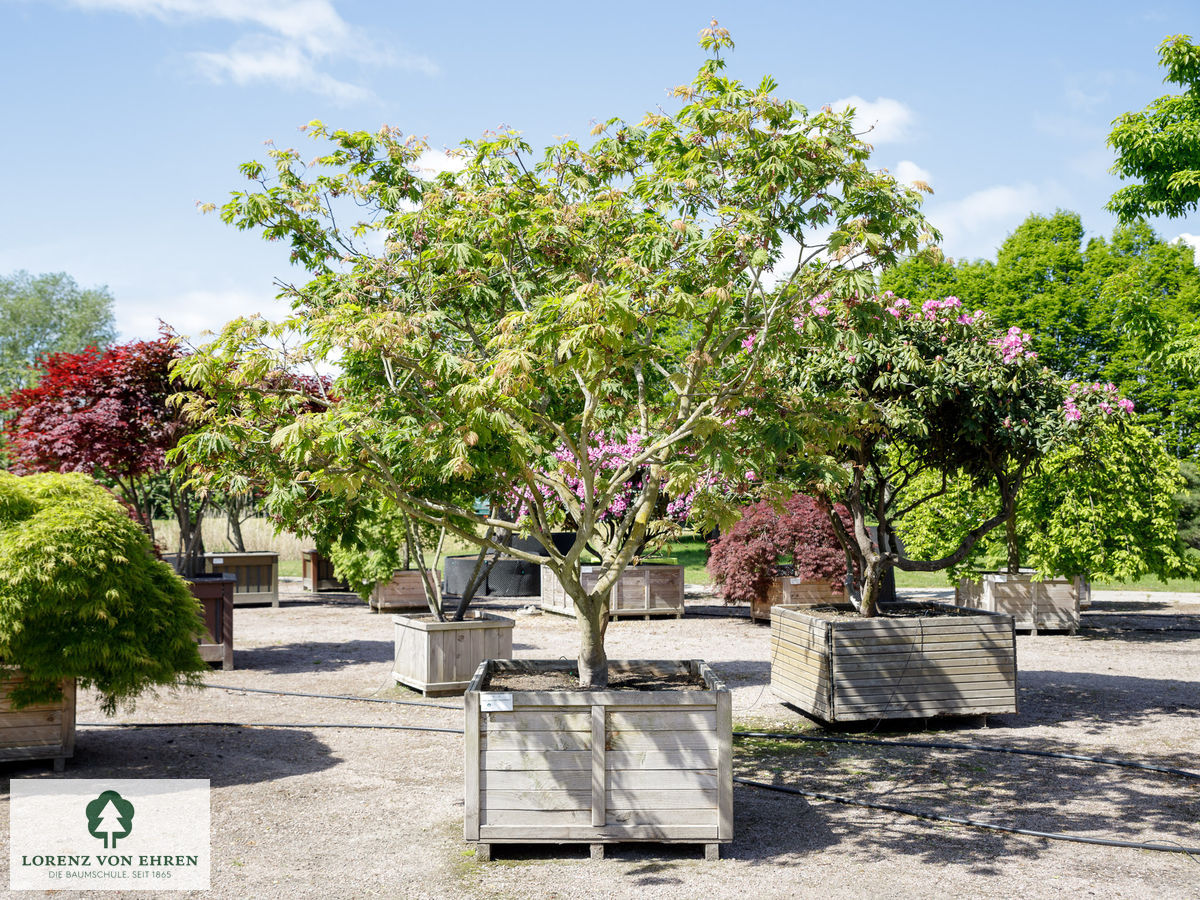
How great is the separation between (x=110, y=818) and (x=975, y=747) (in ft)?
20.2

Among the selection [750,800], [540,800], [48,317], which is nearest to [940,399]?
[750,800]

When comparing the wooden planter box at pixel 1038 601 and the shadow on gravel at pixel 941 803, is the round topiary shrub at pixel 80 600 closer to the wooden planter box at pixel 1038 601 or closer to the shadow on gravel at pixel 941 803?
the shadow on gravel at pixel 941 803

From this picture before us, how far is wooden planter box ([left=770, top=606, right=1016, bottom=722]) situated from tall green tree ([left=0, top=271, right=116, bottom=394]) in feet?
149

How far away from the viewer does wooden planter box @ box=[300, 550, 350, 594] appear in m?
21.6

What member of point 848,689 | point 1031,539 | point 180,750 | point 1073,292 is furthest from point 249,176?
point 1073,292

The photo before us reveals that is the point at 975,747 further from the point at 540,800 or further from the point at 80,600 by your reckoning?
the point at 80,600

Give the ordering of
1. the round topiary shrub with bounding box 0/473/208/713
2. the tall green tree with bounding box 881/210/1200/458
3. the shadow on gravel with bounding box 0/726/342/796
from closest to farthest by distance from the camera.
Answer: the round topiary shrub with bounding box 0/473/208/713, the shadow on gravel with bounding box 0/726/342/796, the tall green tree with bounding box 881/210/1200/458

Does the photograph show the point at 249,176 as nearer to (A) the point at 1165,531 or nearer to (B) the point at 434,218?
(B) the point at 434,218

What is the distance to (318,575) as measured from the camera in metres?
21.7

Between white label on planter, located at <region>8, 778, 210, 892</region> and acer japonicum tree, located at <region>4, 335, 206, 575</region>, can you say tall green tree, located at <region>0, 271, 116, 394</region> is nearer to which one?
acer japonicum tree, located at <region>4, 335, 206, 575</region>

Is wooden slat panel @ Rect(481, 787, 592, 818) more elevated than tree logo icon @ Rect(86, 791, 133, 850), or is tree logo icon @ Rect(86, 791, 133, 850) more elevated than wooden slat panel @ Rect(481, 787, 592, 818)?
wooden slat panel @ Rect(481, 787, 592, 818)

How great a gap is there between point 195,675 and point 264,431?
2493mm

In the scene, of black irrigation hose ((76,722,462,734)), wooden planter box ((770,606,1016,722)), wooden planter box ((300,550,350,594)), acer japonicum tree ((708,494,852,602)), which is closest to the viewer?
wooden planter box ((770,606,1016,722))

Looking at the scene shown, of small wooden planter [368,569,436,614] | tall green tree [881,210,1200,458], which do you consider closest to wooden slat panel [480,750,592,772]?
small wooden planter [368,569,436,614]
